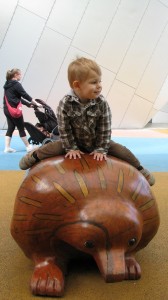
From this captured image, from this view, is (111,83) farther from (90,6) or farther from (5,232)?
(5,232)

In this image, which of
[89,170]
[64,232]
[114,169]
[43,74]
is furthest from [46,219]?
[43,74]

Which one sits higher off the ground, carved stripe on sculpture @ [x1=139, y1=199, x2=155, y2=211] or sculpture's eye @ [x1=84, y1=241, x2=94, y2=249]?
carved stripe on sculpture @ [x1=139, y1=199, x2=155, y2=211]

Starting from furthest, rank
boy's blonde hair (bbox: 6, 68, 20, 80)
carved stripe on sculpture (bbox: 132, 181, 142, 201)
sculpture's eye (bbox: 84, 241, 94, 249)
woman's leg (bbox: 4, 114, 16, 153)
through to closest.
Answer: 1. woman's leg (bbox: 4, 114, 16, 153)
2. boy's blonde hair (bbox: 6, 68, 20, 80)
3. carved stripe on sculpture (bbox: 132, 181, 142, 201)
4. sculpture's eye (bbox: 84, 241, 94, 249)

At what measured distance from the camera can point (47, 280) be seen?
197 cm

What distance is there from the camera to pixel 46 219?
6.54 ft

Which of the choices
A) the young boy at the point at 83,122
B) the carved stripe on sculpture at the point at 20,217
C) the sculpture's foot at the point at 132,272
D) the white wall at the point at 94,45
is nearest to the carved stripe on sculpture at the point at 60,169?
the young boy at the point at 83,122

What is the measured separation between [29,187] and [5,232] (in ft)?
2.97

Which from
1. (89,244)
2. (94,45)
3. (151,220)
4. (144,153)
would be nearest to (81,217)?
(89,244)

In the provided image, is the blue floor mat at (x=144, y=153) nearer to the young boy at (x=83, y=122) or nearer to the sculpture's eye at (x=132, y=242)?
the young boy at (x=83, y=122)

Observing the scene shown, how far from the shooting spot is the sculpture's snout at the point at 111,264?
5.64 feet

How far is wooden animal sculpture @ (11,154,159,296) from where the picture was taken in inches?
73.1

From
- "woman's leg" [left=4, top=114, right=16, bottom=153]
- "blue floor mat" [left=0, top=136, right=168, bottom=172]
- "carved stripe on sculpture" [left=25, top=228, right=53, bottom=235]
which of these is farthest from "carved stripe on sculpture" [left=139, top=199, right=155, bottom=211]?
"woman's leg" [left=4, top=114, right=16, bottom=153]

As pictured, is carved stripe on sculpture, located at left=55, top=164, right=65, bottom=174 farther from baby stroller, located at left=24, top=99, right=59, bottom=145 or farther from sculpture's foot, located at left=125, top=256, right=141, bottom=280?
baby stroller, located at left=24, top=99, right=59, bottom=145

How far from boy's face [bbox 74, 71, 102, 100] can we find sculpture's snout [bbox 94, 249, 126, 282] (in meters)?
1.02
